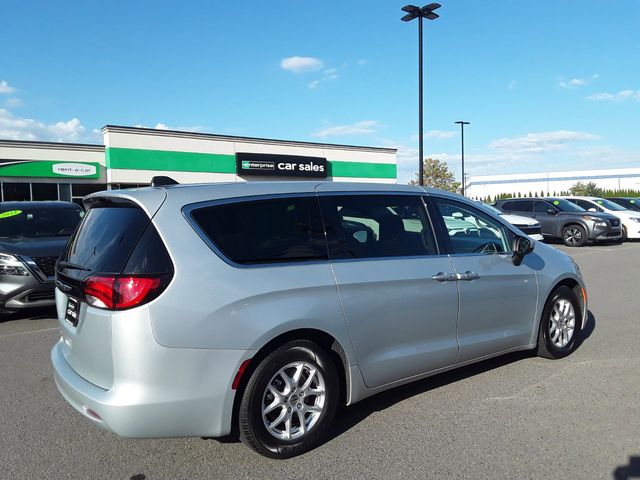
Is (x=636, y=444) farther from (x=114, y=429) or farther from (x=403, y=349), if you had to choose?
(x=114, y=429)

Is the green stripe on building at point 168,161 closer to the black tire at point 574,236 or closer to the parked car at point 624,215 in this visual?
the parked car at point 624,215

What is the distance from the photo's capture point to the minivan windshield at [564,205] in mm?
18562

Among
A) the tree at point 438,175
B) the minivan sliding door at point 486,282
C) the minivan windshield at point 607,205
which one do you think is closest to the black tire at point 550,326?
the minivan sliding door at point 486,282

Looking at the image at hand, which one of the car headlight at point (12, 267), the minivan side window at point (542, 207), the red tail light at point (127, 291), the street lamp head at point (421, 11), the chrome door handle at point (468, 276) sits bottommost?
the car headlight at point (12, 267)

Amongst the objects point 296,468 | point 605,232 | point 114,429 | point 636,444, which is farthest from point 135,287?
point 605,232

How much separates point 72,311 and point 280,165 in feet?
111

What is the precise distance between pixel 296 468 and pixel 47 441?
68.5 inches

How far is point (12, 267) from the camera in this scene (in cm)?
692

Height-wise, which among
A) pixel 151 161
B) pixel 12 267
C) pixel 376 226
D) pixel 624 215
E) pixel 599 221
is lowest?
pixel 12 267

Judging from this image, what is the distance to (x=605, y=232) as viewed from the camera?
17.5 metres

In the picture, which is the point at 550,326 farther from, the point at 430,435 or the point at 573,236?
the point at 573,236

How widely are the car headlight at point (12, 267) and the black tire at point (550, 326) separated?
20.6 feet

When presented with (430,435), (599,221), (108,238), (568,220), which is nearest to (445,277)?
(430,435)

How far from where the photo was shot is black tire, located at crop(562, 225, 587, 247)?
58.5 feet
